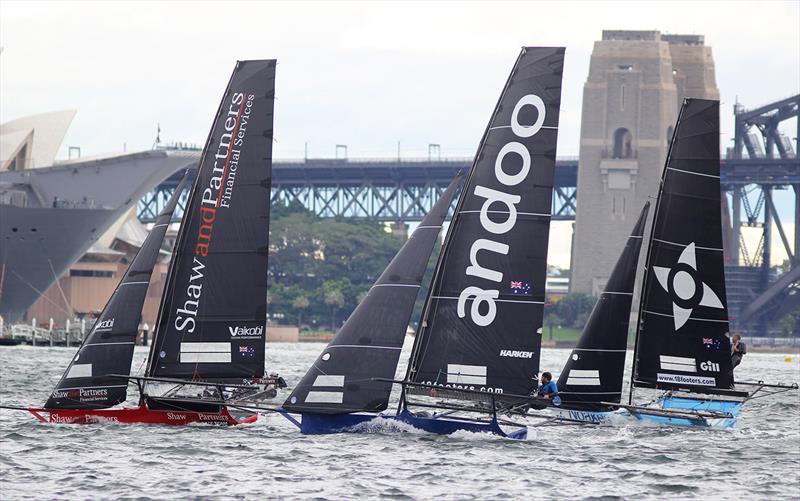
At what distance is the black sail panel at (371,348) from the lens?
81.1 ft

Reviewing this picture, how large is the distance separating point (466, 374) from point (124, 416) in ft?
20.1

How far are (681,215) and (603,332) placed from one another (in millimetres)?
2647

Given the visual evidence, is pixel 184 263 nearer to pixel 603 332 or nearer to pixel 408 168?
pixel 603 332

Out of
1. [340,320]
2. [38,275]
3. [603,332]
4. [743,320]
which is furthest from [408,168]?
[603,332]

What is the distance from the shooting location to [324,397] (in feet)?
81.9

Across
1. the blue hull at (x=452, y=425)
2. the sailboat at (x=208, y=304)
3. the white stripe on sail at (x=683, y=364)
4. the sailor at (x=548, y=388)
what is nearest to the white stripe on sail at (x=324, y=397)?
the blue hull at (x=452, y=425)

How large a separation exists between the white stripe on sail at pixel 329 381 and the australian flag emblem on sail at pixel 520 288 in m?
3.00

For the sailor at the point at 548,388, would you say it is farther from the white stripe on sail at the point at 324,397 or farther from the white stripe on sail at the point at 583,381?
the white stripe on sail at the point at 324,397

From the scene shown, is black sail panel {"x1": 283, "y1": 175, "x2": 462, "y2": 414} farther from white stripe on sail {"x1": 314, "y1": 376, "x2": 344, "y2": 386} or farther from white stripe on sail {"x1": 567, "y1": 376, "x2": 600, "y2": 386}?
white stripe on sail {"x1": 567, "y1": 376, "x2": 600, "y2": 386}

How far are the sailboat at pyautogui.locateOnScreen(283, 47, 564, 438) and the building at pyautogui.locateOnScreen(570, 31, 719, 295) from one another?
348 feet

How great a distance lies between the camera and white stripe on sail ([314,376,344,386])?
24.8 meters

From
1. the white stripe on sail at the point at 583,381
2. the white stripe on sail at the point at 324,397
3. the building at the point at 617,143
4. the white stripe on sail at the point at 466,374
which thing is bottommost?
Answer: the white stripe on sail at the point at 324,397

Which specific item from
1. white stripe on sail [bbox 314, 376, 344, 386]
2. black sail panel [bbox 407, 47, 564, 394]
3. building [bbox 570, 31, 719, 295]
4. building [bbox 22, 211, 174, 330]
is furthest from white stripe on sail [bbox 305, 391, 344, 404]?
building [bbox 570, 31, 719, 295]

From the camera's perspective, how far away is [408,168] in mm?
158750
